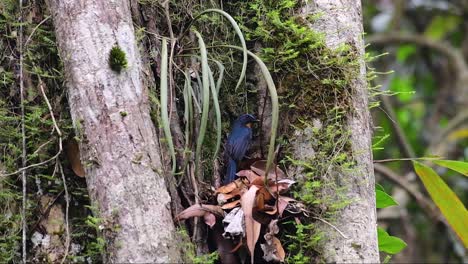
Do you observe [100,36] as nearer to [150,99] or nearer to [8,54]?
[150,99]

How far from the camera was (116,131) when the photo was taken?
2.15 metres

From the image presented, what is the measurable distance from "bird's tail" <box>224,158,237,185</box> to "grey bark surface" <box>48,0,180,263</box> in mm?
277

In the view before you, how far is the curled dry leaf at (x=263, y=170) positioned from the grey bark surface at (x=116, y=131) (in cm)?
36

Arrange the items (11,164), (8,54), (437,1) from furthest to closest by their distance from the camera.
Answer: (437,1), (8,54), (11,164)

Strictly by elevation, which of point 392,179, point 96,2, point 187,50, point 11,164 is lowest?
point 392,179

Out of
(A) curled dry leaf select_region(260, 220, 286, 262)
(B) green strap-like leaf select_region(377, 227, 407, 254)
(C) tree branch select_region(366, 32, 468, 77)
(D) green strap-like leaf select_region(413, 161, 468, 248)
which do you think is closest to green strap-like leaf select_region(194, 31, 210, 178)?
(A) curled dry leaf select_region(260, 220, 286, 262)

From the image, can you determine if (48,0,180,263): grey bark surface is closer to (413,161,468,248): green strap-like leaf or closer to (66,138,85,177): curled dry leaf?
(66,138,85,177): curled dry leaf

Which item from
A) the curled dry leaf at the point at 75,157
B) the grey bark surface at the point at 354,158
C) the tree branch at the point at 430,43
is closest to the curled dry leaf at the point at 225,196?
the grey bark surface at the point at 354,158

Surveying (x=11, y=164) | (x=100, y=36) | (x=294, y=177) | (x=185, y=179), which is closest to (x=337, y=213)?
(x=294, y=177)

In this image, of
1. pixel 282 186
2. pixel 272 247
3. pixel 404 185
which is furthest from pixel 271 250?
pixel 404 185

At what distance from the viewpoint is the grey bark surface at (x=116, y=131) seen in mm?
2037

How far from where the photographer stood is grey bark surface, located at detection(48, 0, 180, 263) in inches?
80.2

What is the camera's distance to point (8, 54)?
→ 2.57 meters

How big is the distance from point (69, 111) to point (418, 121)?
4980mm
